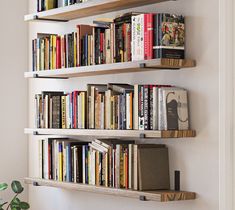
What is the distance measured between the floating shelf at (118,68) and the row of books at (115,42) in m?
Answer: 0.04

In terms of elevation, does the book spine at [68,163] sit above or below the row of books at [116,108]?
below

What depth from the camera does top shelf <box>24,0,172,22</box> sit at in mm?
3629

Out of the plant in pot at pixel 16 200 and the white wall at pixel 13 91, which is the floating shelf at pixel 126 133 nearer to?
the plant in pot at pixel 16 200

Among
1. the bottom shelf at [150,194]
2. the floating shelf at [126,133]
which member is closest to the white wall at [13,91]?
the floating shelf at [126,133]

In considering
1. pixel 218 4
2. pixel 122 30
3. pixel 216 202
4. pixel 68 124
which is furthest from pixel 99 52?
pixel 216 202

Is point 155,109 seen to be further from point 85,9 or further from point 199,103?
point 85,9

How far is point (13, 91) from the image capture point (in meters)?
4.69

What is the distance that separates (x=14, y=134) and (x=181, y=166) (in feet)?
5.17

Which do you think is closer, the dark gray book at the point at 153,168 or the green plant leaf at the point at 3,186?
the dark gray book at the point at 153,168

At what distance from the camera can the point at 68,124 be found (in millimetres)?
3996

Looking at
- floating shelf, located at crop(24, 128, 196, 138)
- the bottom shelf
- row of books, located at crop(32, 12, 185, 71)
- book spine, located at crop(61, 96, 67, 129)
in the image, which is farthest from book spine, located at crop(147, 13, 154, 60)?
book spine, located at crop(61, 96, 67, 129)

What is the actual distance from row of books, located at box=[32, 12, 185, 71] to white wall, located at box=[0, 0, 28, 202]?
0.47 metres

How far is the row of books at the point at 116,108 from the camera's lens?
339 cm

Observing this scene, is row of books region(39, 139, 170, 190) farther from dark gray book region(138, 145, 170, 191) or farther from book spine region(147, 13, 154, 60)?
book spine region(147, 13, 154, 60)
